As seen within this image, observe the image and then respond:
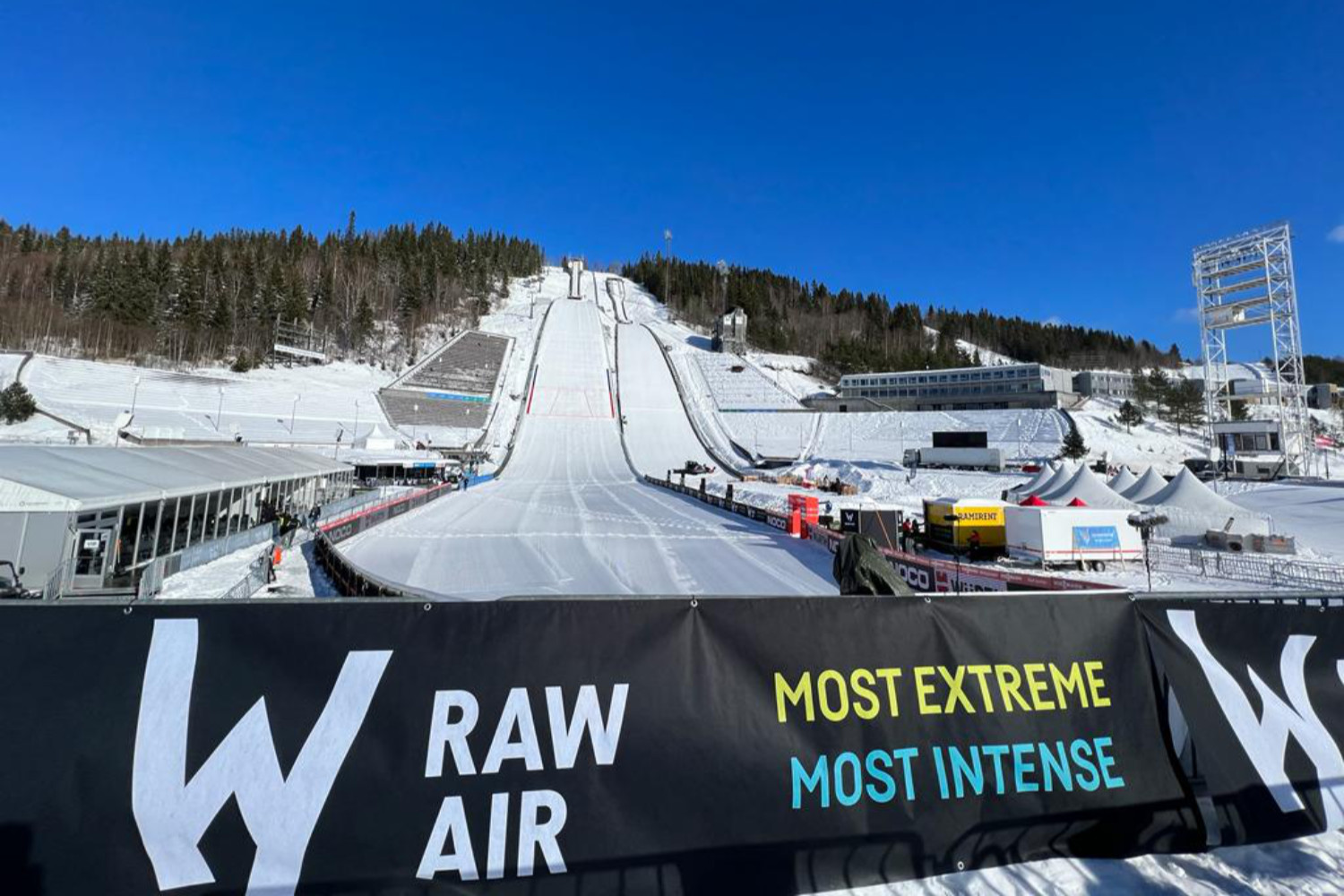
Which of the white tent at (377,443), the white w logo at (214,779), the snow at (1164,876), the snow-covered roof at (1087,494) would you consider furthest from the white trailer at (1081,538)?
the white tent at (377,443)

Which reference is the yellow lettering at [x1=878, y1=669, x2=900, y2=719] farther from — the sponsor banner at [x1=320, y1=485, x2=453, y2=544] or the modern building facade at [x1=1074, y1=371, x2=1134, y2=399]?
the modern building facade at [x1=1074, y1=371, x2=1134, y2=399]

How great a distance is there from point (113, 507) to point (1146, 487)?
108 feet

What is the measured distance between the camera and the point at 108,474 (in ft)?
44.0

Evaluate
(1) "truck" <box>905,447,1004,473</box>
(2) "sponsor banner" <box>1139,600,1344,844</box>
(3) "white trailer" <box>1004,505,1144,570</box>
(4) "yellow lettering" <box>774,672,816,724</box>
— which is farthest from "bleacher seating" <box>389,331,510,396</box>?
(2) "sponsor banner" <box>1139,600,1344,844</box>

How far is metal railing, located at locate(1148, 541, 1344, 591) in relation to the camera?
13.7m

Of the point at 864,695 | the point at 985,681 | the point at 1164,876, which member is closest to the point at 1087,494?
the point at 1164,876

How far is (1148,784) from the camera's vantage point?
3.19 m

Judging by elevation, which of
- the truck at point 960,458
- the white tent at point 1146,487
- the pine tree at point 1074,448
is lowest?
the white tent at point 1146,487

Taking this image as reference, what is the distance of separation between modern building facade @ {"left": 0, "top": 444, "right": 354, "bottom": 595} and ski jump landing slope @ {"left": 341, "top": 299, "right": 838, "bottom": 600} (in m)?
3.95

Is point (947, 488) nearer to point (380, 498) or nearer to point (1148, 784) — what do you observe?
point (380, 498)

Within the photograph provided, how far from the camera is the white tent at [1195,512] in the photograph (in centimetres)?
1952

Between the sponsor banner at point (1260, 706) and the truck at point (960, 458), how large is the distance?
45.6 metres

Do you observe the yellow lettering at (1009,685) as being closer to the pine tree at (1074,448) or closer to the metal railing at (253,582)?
the metal railing at (253,582)

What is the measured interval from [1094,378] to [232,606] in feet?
335
